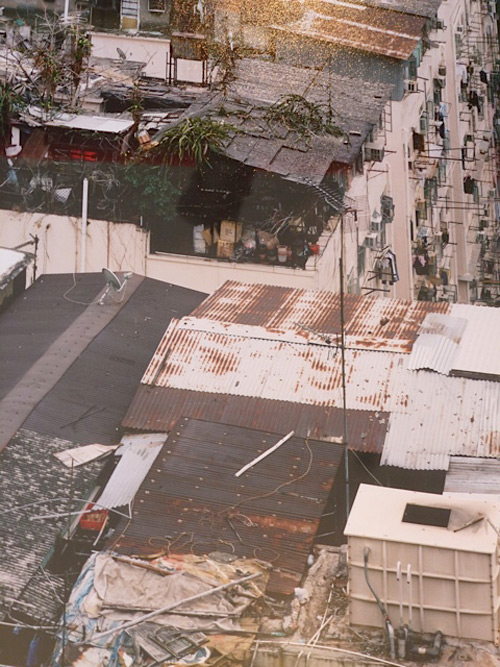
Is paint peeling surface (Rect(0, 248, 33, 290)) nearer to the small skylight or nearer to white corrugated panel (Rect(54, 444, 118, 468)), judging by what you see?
white corrugated panel (Rect(54, 444, 118, 468))

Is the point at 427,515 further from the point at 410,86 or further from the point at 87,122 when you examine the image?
the point at 410,86

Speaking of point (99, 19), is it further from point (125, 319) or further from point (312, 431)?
point (312, 431)

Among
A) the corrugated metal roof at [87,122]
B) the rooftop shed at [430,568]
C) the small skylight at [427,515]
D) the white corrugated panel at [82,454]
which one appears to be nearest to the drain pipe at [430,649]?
the rooftop shed at [430,568]

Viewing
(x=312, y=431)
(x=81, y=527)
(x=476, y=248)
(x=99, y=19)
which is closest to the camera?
(x=81, y=527)

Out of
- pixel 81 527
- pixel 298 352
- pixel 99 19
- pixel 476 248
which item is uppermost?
pixel 99 19

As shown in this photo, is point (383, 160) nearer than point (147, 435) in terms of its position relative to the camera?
No

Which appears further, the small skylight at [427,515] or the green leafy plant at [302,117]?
the green leafy plant at [302,117]

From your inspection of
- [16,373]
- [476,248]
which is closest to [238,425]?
[16,373]

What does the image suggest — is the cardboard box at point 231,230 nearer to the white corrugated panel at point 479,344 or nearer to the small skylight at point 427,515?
the white corrugated panel at point 479,344
